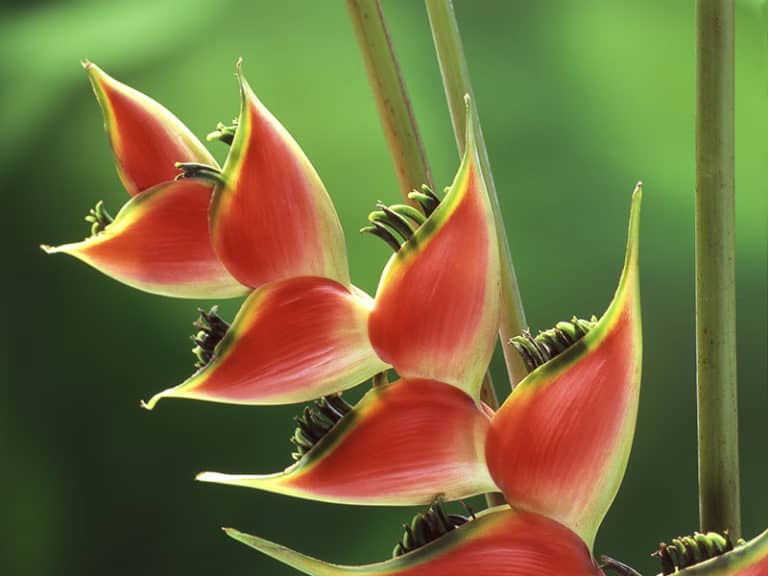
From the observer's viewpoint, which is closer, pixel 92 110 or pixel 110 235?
pixel 110 235

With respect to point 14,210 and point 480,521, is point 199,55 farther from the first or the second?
point 480,521

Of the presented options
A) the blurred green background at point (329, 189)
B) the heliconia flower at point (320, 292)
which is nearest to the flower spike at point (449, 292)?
the heliconia flower at point (320, 292)

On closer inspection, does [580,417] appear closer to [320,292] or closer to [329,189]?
[320,292]

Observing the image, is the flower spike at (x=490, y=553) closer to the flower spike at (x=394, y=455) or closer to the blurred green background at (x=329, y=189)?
the flower spike at (x=394, y=455)

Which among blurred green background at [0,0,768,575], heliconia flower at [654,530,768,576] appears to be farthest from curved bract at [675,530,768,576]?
blurred green background at [0,0,768,575]

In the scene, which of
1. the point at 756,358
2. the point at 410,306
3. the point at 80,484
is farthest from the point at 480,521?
the point at 80,484

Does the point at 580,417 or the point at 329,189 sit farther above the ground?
the point at 329,189

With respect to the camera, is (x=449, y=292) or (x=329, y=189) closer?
(x=449, y=292)

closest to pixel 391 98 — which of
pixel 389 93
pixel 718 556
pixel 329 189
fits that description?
pixel 389 93
